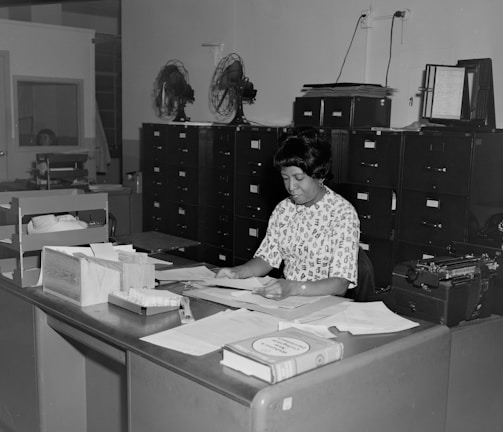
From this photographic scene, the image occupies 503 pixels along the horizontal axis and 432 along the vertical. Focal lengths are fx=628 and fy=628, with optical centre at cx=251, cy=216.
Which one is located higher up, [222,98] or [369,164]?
[222,98]

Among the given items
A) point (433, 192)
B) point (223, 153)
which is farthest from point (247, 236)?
point (433, 192)

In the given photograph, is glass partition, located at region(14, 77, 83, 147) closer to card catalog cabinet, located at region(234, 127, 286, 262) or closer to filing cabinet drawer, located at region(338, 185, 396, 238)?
card catalog cabinet, located at region(234, 127, 286, 262)

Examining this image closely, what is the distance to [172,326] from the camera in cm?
182

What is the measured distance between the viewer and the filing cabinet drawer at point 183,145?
203 inches

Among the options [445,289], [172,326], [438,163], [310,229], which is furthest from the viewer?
[438,163]

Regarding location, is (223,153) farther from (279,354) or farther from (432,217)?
(279,354)

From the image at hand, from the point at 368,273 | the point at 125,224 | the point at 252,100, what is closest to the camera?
Result: the point at 368,273

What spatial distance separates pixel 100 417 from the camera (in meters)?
2.31

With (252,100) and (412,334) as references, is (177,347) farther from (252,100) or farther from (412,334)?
(252,100)

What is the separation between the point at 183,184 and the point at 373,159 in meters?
1.98

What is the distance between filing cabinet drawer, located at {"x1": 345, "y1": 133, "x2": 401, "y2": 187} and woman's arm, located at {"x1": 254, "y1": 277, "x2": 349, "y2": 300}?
1.64 metres

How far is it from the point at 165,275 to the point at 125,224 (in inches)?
142

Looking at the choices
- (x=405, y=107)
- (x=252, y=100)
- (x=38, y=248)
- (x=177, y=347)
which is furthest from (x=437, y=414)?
(x=252, y=100)

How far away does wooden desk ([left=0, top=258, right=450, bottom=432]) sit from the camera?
4.57 feet
